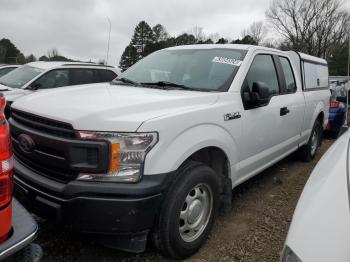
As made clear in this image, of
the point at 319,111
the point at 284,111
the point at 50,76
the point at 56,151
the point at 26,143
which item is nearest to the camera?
the point at 56,151

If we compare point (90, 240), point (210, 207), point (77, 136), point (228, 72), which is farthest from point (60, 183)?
point (228, 72)

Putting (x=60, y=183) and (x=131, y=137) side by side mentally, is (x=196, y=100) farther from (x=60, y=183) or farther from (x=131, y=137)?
(x=60, y=183)

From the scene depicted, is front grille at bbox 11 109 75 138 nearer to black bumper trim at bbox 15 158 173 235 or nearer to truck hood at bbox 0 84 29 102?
black bumper trim at bbox 15 158 173 235

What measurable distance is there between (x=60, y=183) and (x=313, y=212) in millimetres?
1783

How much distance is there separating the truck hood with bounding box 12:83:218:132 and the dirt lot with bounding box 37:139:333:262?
3.92 feet

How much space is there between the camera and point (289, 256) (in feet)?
5.25

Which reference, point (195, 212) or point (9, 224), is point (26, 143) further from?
point (195, 212)

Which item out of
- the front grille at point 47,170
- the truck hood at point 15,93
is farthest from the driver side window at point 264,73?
the truck hood at point 15,93

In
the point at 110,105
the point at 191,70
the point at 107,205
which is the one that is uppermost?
the point at 191,70

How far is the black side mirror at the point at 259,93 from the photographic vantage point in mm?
3664

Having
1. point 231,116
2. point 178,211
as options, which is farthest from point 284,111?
point 178,211

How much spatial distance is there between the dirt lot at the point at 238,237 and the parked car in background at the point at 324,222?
4.61ft

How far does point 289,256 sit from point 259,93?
2.31 m

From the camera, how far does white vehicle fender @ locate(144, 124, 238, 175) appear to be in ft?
8.61
